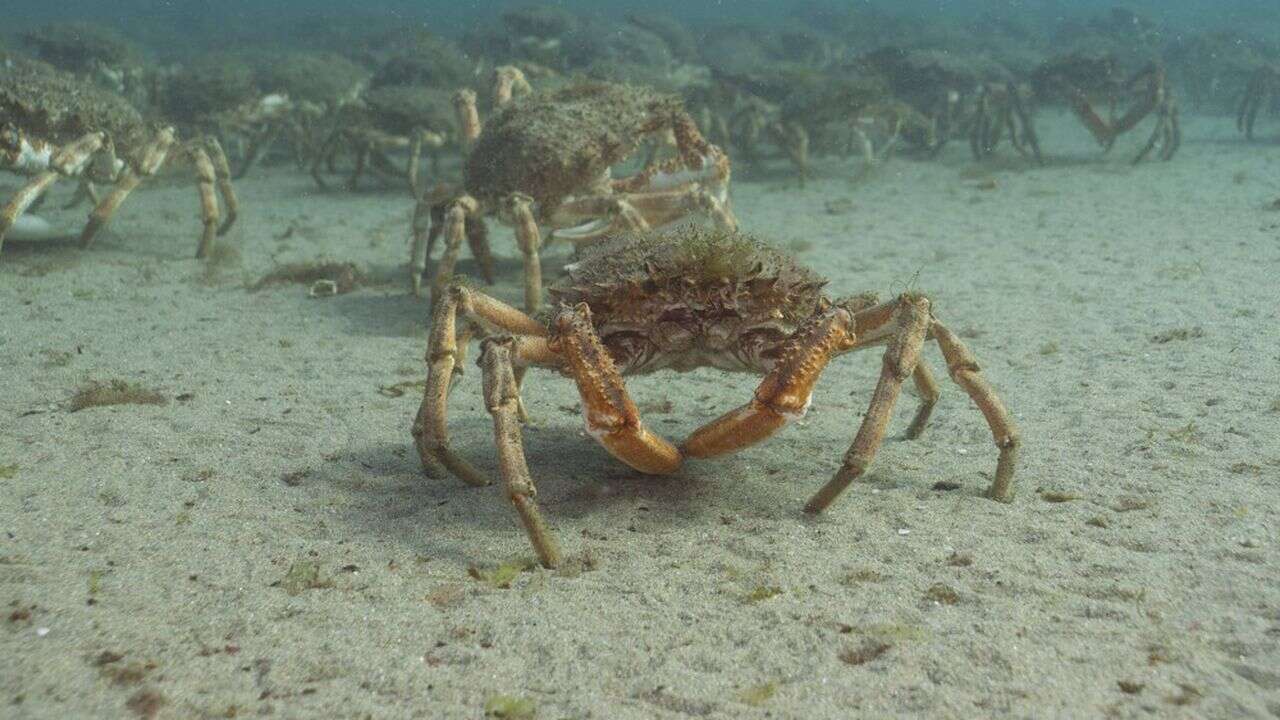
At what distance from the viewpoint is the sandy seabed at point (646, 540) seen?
9.48 ft

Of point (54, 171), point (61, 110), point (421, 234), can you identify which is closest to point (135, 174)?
point (54, 171)

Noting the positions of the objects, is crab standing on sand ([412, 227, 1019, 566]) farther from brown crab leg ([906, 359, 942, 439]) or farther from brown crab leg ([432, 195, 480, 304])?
brown crab leg ([432, 195, 480, 304])

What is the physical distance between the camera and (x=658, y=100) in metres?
8.70

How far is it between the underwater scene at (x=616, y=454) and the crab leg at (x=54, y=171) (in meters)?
0.04

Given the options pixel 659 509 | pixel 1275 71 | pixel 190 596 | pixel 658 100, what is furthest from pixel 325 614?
pixel 1275 71

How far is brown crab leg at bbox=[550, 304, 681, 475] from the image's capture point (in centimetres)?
364

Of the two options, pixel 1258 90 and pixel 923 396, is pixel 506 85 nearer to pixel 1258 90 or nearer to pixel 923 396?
pixel 923 396

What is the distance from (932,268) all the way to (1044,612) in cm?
657

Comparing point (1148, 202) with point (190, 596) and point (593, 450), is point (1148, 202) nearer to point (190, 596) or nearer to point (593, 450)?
point (593, 450)

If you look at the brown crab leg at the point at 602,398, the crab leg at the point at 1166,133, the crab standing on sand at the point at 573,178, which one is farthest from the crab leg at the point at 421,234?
the crab leg at the point at 1166,133

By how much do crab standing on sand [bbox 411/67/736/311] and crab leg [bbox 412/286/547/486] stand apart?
120 inches

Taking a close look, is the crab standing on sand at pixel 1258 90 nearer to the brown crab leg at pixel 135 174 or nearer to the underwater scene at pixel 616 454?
the underwater scene at pixel 616 454

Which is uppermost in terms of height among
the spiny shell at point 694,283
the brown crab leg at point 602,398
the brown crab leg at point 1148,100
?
the brown crab leg at point 1148,100

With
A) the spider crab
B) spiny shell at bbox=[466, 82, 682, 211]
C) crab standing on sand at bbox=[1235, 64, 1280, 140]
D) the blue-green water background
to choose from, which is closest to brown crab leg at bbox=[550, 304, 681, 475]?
spiny shell at bbox=[466, 82, 682, 211]
